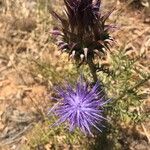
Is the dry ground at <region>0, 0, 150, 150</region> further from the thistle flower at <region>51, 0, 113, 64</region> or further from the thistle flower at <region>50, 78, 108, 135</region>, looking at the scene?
the thistle flower at <region>51, 0, 113, 64</region>

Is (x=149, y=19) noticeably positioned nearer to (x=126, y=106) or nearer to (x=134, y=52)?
(x=134, y=52)

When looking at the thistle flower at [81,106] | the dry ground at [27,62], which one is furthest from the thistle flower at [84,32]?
the dry ground at [27,62]

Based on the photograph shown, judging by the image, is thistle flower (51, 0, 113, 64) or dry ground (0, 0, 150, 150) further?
dry ground (0, 0, 150, 150)

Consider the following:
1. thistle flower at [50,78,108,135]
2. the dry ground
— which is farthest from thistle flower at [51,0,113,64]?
the dry ground

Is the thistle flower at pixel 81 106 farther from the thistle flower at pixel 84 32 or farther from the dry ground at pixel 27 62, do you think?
the dry ground at pixel 27 62

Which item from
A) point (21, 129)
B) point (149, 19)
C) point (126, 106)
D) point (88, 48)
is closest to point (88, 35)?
point (88, 48)

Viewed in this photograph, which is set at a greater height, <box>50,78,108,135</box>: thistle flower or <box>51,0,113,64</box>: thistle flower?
<box>51,0,113,64</box>: thistle flower

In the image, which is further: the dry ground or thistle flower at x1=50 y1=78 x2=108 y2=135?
the dry ground

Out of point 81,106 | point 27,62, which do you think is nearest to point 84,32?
point 81,106
